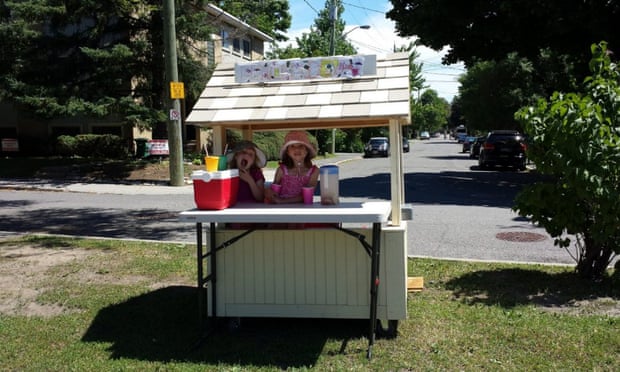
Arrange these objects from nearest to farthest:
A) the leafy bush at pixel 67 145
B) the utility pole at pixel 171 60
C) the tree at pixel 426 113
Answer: the utility pole at pixel 171 60
the leafy bush at pixel 67 145
the tree at pixel 426 113

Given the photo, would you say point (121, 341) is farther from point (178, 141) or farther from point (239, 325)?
point (178, 141)

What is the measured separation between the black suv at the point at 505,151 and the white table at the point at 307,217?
21.3 metres

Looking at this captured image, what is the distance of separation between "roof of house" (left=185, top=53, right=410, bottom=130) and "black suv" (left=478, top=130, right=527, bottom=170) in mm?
20748

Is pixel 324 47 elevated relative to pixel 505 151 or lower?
elevated

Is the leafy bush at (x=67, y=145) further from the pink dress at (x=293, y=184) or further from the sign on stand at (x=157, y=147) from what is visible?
the pink dress at (x=293, y=184)

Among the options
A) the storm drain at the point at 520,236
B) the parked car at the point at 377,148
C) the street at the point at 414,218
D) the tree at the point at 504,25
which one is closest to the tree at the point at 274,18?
the parked car at the point at 377,148

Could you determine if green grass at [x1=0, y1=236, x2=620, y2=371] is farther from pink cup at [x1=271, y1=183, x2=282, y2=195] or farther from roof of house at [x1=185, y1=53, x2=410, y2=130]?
roof of house at [x1=185, y1=53, x2=410, y2=130]

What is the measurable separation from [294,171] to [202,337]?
155 cm

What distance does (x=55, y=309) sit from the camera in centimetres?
531

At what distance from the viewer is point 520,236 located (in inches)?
345

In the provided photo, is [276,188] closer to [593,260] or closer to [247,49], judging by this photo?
[593,260]

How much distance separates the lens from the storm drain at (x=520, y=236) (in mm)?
8477

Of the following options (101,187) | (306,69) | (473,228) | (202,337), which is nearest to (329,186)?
(306,69)

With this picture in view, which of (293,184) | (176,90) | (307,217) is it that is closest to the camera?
(307,217)
